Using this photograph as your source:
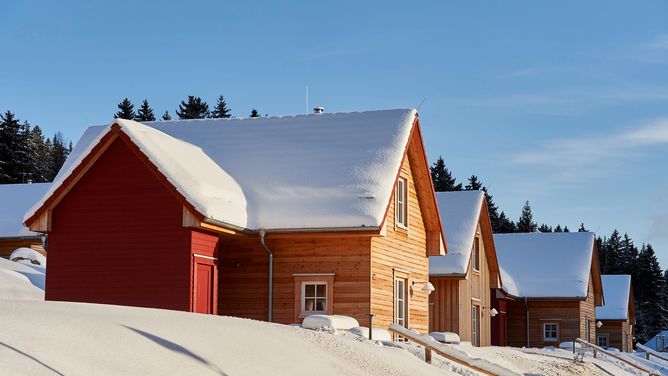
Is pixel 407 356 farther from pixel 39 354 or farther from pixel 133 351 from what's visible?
pixel 39 354

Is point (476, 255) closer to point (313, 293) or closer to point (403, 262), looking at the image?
point (403, 262)

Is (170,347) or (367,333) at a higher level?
(170,347)

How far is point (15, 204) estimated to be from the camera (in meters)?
46.5

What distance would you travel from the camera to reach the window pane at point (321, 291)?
26.5 m

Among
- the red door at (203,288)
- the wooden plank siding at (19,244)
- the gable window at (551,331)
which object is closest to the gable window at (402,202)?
the red door at (203,288)

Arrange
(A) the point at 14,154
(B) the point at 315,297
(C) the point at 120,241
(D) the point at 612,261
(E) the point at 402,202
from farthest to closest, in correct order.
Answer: (D) the point at 612,261, (A) the point at 14,154, (E) the point at 402,202, (B) the point at 315,297, (C) the point at 120,241

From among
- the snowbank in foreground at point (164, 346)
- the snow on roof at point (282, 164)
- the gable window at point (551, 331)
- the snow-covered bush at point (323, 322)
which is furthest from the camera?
the gable window at point (551, 331)

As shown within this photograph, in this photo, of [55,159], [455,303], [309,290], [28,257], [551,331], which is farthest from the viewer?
[55,159]

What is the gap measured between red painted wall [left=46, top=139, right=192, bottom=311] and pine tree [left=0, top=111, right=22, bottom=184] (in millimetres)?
55332

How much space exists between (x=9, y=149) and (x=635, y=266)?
74.0 meters

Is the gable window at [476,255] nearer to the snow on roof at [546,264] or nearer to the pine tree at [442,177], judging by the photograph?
the snow on roof at [546,264]

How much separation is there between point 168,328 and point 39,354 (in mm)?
3415

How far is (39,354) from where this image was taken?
11.8m

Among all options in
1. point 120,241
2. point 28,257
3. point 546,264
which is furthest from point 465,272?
point 546,264
